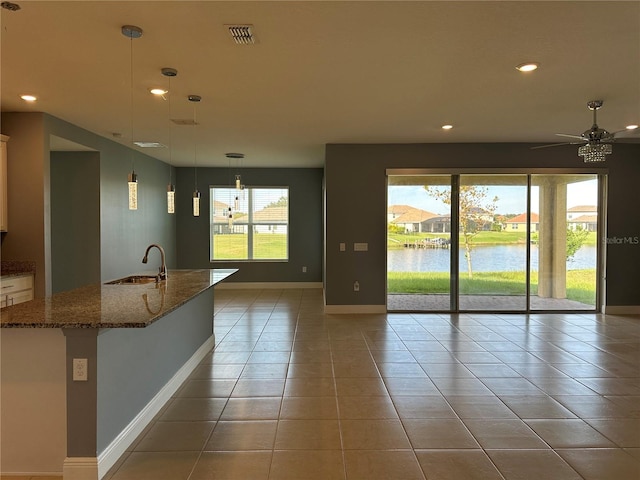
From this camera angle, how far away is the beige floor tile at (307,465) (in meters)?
2.22

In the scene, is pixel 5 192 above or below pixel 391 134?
below

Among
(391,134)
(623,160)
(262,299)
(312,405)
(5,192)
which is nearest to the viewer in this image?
(312,405)

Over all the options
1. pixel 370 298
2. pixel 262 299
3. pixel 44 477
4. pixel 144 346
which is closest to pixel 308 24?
pixel 144 346

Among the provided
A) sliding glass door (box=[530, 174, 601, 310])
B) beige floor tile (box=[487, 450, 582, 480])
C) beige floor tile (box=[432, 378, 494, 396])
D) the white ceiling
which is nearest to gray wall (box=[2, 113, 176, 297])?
the white ceiling

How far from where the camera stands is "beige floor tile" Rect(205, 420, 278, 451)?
2.52 m

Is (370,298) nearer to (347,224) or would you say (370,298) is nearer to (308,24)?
(347,224)

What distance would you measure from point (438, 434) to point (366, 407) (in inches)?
22.8

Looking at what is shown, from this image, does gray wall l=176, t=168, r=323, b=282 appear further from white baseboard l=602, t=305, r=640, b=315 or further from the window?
white baseboard l=602, t=305, r=640, b=315

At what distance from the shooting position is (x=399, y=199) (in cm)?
645

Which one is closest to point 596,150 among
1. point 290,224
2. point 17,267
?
point 290,224

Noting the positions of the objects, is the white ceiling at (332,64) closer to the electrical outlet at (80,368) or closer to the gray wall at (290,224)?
the electrical outlet at (80,368)

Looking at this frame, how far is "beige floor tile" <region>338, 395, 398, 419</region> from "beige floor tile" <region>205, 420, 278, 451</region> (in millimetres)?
545

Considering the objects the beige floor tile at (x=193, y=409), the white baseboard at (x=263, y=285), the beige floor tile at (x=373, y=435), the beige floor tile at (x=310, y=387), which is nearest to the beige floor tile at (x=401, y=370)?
the beige floor tile at (x=310, y=387)

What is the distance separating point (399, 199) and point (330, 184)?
1.13m
